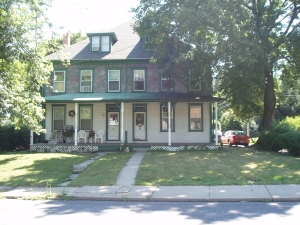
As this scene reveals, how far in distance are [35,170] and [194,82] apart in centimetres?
1346

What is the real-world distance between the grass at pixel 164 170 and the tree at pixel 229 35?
20.3ft

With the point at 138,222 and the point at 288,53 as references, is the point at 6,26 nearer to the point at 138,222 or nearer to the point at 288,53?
the point at 138,222

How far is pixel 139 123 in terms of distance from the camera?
27453 millimetres

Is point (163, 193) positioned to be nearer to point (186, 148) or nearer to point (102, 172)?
point (102, 172)

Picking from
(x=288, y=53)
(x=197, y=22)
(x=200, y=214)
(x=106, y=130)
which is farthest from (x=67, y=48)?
(x=200, y=214)

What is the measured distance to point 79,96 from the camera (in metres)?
26.8

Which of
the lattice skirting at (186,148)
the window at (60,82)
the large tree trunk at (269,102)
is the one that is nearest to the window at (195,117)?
the lattice skirting at (186,148)

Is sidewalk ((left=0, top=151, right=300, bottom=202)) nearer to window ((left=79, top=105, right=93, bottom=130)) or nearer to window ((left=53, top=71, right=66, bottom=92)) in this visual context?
window ((left=79, top=105, right=93, bottom=130))

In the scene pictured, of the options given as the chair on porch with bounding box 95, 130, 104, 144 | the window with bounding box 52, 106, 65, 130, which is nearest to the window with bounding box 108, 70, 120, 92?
the chair on porch with bounding box 95, 130, 104, 144

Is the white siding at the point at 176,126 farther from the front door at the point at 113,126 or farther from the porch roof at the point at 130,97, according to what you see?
the porch roof at the point at 130,97

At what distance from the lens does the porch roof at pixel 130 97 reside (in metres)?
24.9

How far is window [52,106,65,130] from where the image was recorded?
28016 mm

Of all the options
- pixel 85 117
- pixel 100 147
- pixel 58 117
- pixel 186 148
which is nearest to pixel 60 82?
pixel 58 117

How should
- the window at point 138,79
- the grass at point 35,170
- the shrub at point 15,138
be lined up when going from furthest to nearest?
the shrub at point 15,138
the window at point 138,79
the grass at point 35,170
